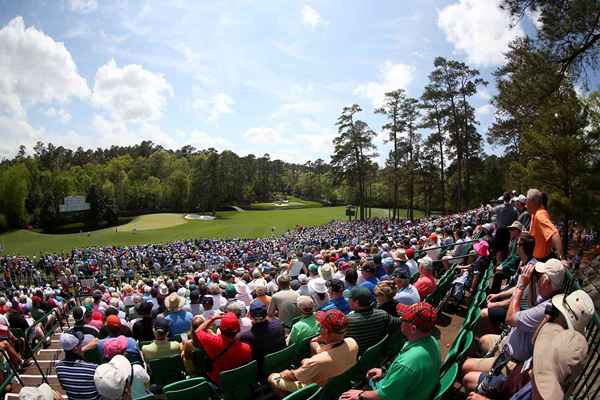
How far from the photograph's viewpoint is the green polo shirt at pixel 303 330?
480 centimetres

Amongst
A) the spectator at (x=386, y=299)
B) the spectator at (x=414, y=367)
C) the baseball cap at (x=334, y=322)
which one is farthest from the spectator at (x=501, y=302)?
the baseball cap at (x=334, y=322)

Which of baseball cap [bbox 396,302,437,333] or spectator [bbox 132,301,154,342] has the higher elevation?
baseball cap [bbox 396,302,437,333]

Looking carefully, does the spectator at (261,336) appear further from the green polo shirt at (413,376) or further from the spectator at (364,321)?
the green polo shirt at (413,376)

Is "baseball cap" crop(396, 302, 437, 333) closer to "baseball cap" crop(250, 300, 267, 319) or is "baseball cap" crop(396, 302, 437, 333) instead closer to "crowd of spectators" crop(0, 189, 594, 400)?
"crowd of spectators" crop(0, 189, 594, 400)

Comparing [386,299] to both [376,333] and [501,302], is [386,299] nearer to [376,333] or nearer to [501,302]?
[376,333]

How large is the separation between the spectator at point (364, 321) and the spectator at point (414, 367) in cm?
124

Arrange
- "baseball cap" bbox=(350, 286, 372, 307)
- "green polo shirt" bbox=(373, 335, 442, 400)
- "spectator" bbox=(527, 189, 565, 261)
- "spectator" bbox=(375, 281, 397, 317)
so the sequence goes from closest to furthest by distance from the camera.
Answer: "green polo shirt" bbox=(373, 335, 442, 400)
"baseball cap" bbox=(350, 286, 372, 307)
"spectator" bbox=(527, 189, 565, 261)
"spectator" bbox=(375, 281, 397, 317)

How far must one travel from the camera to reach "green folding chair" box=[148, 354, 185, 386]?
16.1 feet

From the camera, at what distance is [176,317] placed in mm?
6324

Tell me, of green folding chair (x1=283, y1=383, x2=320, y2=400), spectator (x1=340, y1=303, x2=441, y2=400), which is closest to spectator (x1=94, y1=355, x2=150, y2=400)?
green folding chair (x1=283, y1=383, x2=320, y2=400)

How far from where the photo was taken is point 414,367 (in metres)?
3.02

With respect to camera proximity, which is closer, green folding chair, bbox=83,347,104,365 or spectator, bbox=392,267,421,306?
green folding chair, bbox=83,347,104,365

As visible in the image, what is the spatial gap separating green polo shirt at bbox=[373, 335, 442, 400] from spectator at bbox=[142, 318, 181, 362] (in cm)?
324

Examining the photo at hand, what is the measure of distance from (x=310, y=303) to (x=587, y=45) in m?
11.5
